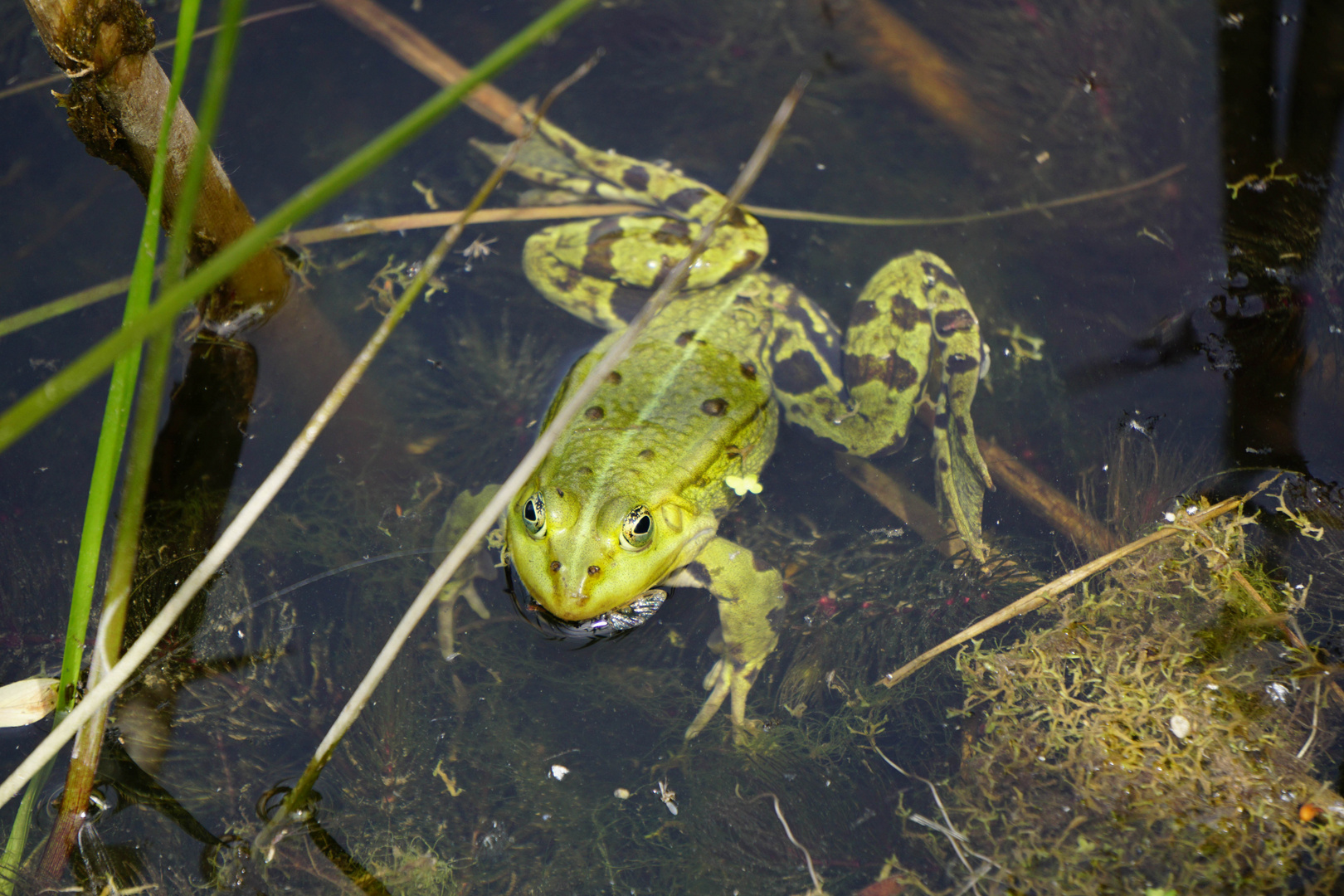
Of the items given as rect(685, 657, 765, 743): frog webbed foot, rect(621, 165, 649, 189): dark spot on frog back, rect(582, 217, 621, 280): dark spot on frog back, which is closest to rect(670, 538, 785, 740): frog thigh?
rect(685, 657, 765, 743): frog webbed foot

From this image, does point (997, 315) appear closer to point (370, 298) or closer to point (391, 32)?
point (370, 298)

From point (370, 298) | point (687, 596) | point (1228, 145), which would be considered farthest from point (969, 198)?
point (370, 298)

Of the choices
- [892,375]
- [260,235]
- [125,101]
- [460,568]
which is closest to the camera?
[260,235]

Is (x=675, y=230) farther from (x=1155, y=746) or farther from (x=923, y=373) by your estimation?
(x=1155, y=746)

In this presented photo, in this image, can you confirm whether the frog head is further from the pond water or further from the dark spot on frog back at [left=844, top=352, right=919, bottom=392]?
the dark spot on frog back at [left=844, top=352, right=919, bottom=392]

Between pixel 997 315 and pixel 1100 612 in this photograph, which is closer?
pixel 1100 612

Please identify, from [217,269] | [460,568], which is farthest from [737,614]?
[217,269]
